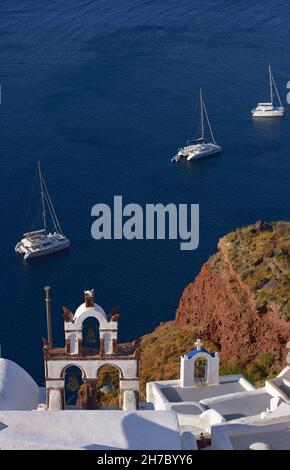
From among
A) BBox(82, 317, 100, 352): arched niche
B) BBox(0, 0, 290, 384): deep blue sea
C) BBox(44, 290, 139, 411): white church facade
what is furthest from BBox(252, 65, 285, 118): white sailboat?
BBox(44, 290, 139, 411): white church facade

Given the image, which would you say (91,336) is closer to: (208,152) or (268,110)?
(208,152)

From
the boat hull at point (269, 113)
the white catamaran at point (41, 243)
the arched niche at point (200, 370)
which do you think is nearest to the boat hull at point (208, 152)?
the boat hull at point (269, 113)

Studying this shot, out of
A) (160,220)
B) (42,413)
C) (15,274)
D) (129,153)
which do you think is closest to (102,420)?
(42,413)

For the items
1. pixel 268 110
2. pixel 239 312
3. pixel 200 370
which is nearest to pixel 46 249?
pixel 239 312

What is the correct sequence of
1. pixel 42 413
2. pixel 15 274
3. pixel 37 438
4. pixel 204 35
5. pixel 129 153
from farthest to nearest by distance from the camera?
1. pixel 204 35
2. pixel 129 153
3. pixel 15 274
4. pixel 42 413
5. pixel 37 438

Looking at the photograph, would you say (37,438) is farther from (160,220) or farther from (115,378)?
(160,220)

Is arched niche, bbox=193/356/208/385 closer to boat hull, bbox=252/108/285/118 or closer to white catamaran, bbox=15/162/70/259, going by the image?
white catamaran, bbox=15/162/70/259
